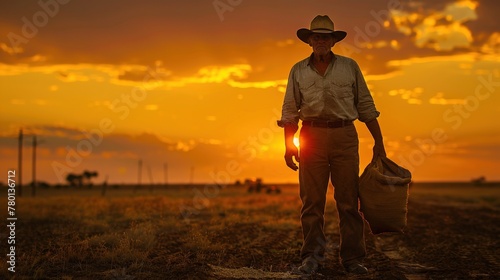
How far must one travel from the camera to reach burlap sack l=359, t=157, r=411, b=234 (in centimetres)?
684

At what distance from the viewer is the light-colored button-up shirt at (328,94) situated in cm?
680

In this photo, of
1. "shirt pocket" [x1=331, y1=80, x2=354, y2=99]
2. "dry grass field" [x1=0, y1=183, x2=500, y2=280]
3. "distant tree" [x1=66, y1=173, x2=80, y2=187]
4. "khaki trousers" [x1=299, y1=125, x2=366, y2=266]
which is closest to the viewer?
"dry grass field" [x1=0, y1=183, x2=500, y2=280]

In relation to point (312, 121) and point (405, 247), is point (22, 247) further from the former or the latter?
point (405, 247)

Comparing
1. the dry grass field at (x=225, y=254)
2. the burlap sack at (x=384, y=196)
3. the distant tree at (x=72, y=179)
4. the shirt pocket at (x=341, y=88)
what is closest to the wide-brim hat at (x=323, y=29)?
the shirt pocket at (x=341, y=88)

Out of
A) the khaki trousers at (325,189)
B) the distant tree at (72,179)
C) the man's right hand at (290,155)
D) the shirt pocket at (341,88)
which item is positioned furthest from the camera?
the distant tree at (72,179)

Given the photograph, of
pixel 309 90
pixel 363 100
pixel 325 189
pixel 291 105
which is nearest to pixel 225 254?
pixel 325 189

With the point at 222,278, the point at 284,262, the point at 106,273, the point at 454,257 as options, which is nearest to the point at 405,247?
the point at 454,257

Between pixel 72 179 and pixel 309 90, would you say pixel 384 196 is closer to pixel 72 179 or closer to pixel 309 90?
pixel 309 90

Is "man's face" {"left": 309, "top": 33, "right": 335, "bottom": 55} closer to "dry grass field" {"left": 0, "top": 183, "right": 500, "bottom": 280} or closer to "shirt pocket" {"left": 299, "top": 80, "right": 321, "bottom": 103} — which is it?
"shirt pocket" {"left": 299, "top": 80, "right": 321, "bottom": 103}

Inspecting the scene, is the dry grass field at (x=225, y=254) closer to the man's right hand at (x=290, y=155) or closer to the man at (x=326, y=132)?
the man at (x=326, y=132)

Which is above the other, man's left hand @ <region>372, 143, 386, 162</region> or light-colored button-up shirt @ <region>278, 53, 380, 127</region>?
light-colored button-up shirt @ <region>278, 53, 380, 127</region>

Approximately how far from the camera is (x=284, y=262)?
25.3 feet

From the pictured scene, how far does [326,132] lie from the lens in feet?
22.5

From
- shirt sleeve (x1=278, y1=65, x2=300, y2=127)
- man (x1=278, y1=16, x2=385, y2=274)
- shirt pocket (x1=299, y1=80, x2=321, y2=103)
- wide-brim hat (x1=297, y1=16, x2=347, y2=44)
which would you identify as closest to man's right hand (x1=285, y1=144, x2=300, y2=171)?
man (x1=278, y1=16, x2=385, y2=274)
